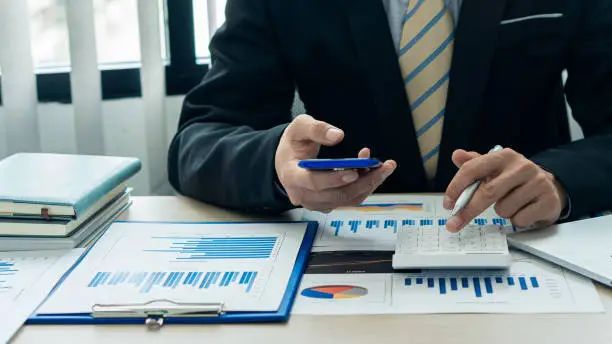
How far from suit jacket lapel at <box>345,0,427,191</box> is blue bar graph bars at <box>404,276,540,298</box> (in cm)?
46

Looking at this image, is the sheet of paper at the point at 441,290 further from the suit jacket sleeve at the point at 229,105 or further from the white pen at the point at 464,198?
the suit jacket sleeve at the point at 229,105

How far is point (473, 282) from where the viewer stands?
0.87 m

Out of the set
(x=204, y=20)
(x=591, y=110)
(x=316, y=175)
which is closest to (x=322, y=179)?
(x=316, y=175)

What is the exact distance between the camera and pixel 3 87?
1.90 m

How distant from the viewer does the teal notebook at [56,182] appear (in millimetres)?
1054

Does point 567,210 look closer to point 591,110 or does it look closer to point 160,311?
point 591,110

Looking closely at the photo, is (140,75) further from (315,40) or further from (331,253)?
(331,253)

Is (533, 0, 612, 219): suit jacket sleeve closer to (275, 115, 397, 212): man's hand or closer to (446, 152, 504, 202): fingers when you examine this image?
(446, 152, 504, 202): fingers

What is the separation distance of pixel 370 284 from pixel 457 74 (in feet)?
1.70

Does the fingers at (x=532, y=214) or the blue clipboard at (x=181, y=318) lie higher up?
the fingers at (x=532, y=214)

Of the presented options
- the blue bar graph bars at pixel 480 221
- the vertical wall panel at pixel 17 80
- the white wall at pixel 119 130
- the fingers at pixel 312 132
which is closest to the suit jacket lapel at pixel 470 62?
the blue bar graph bars at pixel 480 221

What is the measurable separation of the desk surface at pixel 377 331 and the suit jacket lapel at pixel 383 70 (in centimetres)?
54

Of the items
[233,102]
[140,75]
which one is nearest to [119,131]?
[140,75]

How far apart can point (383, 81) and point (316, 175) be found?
363 mm
